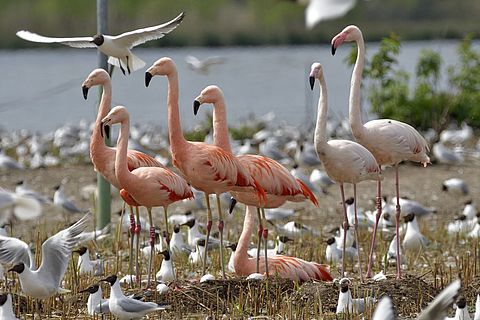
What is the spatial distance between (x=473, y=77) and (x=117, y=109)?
40.4 ft

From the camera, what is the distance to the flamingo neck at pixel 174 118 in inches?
331

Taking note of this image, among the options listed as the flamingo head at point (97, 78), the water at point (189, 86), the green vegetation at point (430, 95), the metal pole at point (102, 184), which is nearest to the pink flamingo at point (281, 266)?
the flamingo head at point (97, 78)

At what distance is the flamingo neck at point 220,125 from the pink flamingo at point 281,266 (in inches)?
29.3

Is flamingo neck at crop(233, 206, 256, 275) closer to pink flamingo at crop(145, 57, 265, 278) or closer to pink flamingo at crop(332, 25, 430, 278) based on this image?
pink flamingo at crop(145, 57, 265, 278)

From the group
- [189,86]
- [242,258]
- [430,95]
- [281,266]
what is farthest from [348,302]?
[189,86]

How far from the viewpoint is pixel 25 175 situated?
17.6 meters

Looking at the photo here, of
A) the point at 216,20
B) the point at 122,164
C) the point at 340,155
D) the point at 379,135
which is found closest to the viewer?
the point at 122,164

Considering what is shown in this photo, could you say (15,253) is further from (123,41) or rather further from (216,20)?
(216,20)

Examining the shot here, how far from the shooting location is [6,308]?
7.25 metres

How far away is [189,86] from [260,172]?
1135 inches

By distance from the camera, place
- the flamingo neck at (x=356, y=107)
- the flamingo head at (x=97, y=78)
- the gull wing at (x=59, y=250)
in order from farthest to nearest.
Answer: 1. the flamingo head at (x=97, y=78)
2. the flamingo neck at (x=356, y=107)
3. the gull wing at (x=59, y=250)

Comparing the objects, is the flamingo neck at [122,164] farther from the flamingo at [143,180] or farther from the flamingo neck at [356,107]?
the flamingo neck at [356,107]

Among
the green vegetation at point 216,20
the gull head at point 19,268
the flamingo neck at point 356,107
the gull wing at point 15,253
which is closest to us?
the gull head at point 19,268

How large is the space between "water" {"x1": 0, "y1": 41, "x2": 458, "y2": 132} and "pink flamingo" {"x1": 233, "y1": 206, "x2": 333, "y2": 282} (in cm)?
1587
